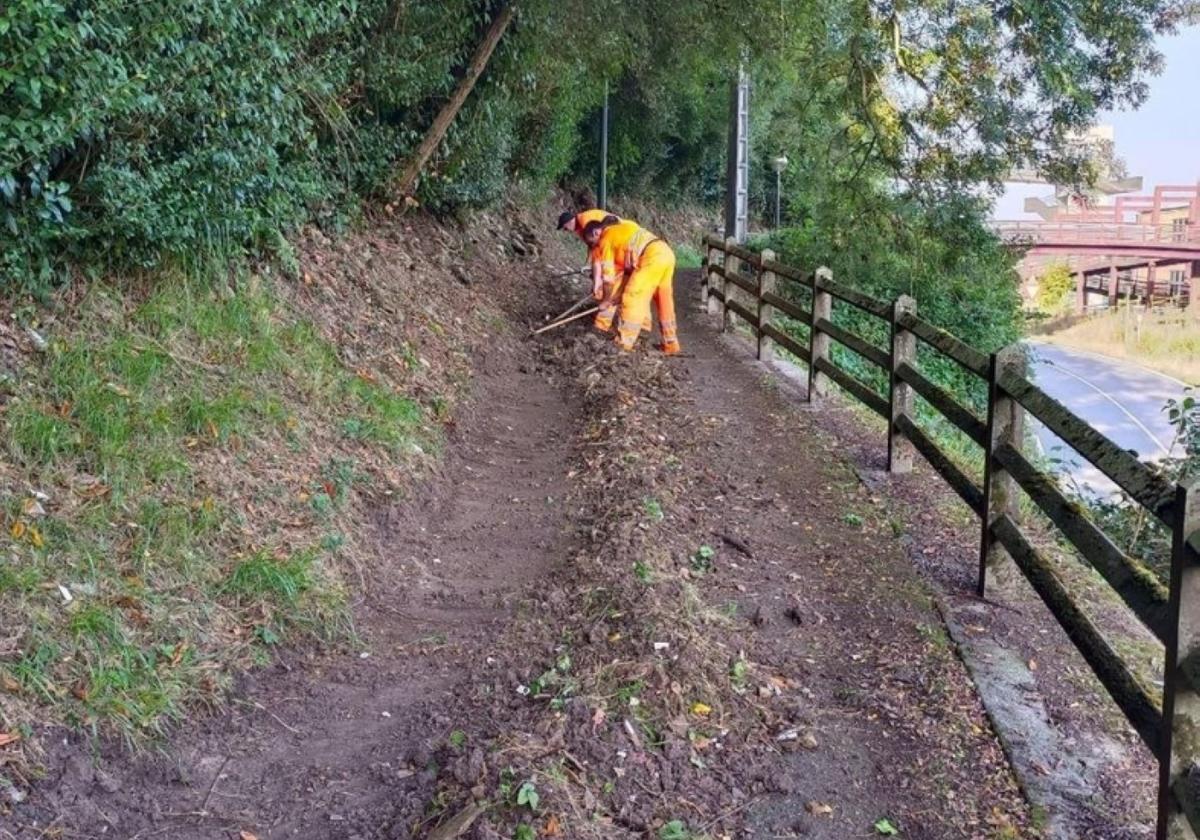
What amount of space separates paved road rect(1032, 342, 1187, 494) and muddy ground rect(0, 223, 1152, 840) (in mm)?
10995

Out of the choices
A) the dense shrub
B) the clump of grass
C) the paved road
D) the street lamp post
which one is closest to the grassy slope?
the dense shrub

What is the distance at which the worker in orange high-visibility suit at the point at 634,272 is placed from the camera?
11.4m

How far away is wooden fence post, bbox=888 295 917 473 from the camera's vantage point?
7.29m

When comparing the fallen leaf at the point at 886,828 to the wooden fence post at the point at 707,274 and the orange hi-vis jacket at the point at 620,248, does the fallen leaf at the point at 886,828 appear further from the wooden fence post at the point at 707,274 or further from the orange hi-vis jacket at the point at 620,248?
the wooden fence post at the point at 707,274

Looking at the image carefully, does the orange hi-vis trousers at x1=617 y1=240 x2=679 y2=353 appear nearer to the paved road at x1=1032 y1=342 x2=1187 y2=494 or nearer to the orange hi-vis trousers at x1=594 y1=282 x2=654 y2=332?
the orange hi-vis trousers at x1=594 y1=282 x2=654 y2=332

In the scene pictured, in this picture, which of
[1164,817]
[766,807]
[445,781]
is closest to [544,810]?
[445,781]

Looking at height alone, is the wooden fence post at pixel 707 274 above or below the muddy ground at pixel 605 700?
above

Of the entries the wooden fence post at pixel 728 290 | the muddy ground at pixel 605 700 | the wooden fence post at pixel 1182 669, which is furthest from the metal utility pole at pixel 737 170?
the wooden fence post at pixel 1182 669

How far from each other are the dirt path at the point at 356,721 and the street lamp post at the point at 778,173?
25726 millimetres

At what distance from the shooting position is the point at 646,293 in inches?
451

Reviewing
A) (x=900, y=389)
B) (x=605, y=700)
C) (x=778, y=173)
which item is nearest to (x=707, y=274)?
(x=900, y=389)

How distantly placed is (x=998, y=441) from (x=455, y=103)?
25.8ft

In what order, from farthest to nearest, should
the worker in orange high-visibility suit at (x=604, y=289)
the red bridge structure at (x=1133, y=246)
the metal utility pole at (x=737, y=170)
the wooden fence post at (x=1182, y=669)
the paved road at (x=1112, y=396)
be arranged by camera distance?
the red bridge structure at (x=1133, y=246) → the metal utility pole at (x=737, y=170) → the paved road at (x=1112, y=396) → the worker in orange high-visibility suit at (x=604, y=289) → the wooden fence post at (x=1182, y=669)

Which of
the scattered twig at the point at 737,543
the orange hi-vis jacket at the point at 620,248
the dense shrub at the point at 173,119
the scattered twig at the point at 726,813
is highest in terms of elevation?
the dense shrub at the point at 173,119
